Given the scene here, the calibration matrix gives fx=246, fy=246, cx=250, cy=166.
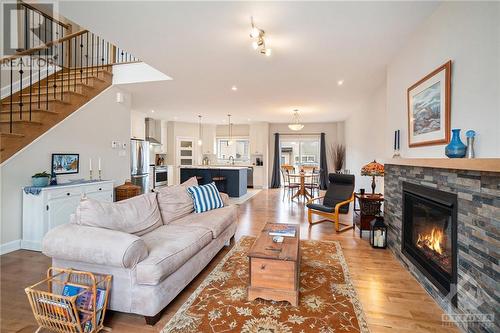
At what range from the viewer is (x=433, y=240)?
7.89 feet

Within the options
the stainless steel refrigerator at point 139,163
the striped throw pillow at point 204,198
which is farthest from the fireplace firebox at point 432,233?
the stainless steel refrigerator at point 139,163

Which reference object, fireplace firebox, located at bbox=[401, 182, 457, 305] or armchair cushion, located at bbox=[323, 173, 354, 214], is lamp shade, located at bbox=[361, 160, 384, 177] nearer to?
fireplace firebox, located at bbox=[401, 182, 457, 305]

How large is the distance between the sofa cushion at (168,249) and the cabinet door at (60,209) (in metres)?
1.82

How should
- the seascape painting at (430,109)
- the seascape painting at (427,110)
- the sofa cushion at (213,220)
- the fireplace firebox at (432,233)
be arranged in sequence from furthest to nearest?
Result: the sofa cushion at (213,220) < the seascape painting at (427,110) < the seascape painting at (430,109) < the fireplace firebox at (432,233)

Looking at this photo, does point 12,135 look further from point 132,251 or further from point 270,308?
point 270,308

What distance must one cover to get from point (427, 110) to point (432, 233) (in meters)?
1.25

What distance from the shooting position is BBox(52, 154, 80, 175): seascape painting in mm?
3852

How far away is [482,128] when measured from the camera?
1.78 metres

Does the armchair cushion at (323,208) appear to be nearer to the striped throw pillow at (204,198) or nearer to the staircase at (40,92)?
the striped throw pillow at (204,198)

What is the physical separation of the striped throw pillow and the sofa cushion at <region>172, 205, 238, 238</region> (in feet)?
0.38

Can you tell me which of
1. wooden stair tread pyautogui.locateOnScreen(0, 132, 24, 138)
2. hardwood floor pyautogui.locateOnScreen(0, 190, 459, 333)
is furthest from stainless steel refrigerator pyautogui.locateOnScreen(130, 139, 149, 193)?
hardwood floor pyautogui.locateOnScreen(0, 190, 459, 333)

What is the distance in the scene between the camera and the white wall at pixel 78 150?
331 centimetres

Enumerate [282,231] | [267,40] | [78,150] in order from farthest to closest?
1. [78,150]
2. [267,40]
3. [282,231]

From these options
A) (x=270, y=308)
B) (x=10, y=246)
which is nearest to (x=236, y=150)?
(x=10, y=246)
